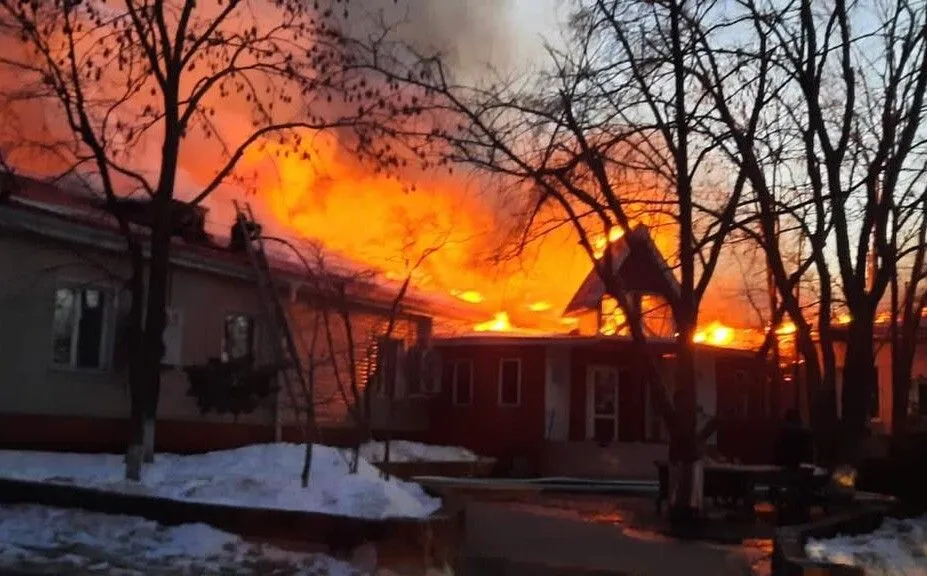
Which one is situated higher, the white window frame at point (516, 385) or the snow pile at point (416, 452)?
the white window frame at point (516, 385)

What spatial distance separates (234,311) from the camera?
20.3 metres

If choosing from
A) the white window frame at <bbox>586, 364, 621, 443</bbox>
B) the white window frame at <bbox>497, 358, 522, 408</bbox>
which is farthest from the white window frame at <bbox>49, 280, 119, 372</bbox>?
the white window frame at <bbox>586, 364, 621, 443</bbox>

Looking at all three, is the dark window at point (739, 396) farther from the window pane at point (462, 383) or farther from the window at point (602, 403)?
the window pane at point (462, 383)

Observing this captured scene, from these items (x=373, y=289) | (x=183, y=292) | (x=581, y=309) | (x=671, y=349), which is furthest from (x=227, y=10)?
(x=581, y=309)

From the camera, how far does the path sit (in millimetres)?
11488

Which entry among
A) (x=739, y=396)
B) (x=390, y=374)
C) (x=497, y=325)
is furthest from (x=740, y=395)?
(x=390, y=374)

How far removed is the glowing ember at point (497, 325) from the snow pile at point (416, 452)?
12.9 ft

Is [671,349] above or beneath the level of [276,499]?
above

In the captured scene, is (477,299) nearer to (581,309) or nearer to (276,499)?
(581,309)

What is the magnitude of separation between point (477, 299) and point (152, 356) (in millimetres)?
19408

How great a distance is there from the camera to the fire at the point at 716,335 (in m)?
31.3

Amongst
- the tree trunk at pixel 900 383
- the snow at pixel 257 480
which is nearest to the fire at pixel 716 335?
the tree trunk at pixel 900 383

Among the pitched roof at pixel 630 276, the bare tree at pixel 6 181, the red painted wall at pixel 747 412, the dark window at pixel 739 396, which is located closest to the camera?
the bare tree at pixel 6 181

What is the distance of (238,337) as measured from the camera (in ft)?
67.5
